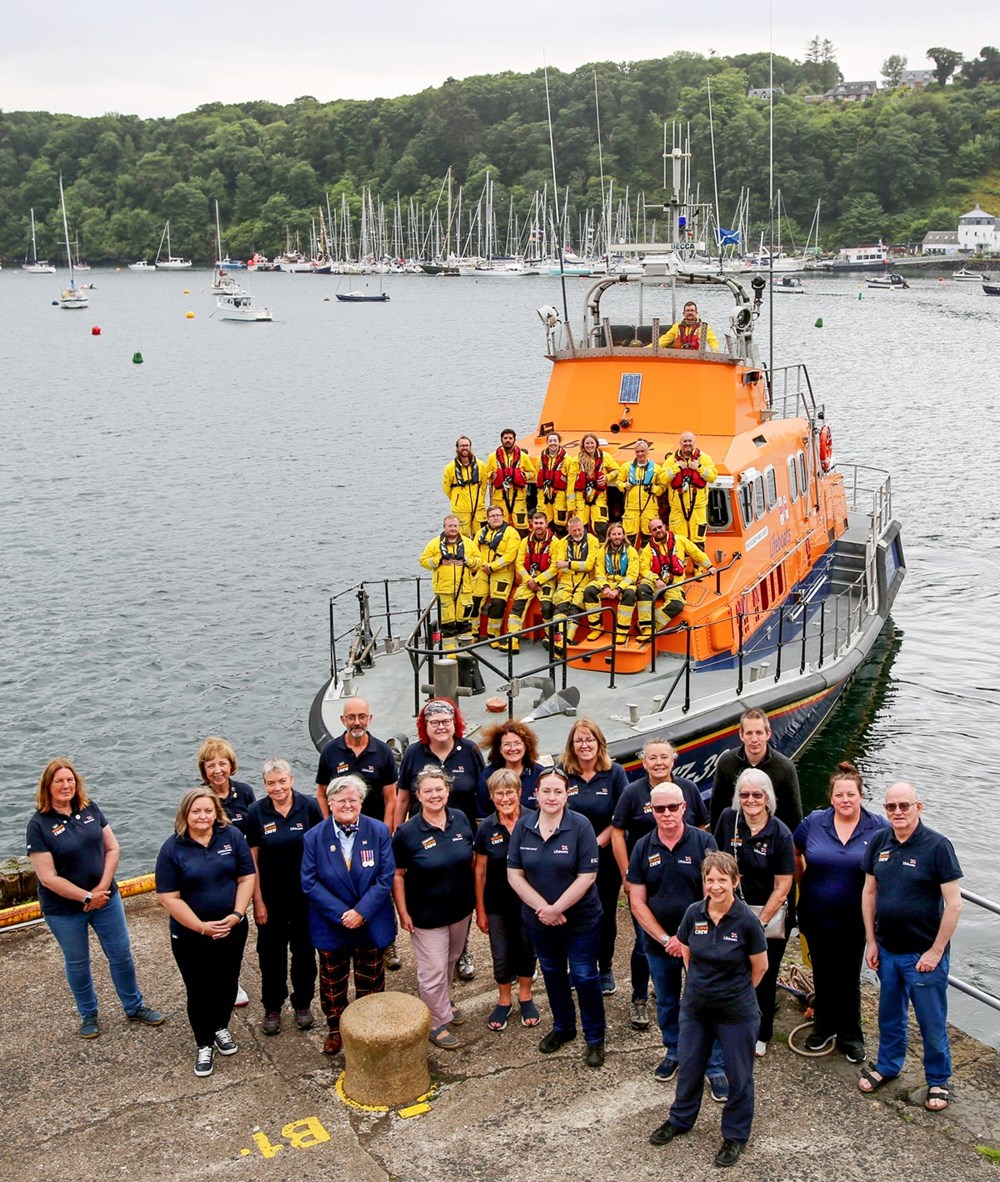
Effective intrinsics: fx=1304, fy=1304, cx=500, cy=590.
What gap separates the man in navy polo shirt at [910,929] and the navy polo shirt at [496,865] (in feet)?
5.98

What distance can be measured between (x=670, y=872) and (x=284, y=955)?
7.28 ft

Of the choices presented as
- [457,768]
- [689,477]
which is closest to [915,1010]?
[457,768]

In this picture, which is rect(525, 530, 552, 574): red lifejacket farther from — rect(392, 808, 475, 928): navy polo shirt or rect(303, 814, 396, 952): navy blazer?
rect(303, 814, 396, 952): navy blazer

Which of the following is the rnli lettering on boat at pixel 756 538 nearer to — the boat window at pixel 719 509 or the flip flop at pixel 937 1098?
the boat window at pixel 719 509

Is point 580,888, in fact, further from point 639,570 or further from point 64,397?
point 64,397

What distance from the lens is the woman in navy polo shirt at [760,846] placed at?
641 cm

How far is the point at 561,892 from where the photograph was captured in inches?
258

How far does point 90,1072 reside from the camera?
22.2 feet

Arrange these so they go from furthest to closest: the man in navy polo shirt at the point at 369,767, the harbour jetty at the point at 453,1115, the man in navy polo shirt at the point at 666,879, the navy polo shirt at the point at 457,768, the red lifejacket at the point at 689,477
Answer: the red lifejacket at the point at 689,477 < the man in navy polo shirt at the point at 369,767 < the navy polo shirt at the point at 457,768 < the man in navy polo shirt at the point at 666,879 < the harbour jetty at the point at 453,1115

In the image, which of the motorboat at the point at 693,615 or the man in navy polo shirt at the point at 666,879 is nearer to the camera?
the man in navy polo shirt at the point at 666,879

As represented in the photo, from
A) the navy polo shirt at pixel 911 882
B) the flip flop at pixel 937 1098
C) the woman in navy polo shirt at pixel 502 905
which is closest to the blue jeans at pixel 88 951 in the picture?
the woman in navy polo shirt at pixel 502 905

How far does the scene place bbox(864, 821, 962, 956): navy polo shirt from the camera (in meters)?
6.14

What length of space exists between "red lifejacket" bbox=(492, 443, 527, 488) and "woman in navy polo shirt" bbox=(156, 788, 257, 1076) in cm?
660

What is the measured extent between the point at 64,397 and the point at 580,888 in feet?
163
